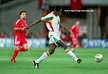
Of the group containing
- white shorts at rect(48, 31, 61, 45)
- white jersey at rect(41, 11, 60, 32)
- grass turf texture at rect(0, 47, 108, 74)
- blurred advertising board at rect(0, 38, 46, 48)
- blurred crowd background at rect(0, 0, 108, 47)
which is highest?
blurred crowd background at rect(0, 0, 108, 47)

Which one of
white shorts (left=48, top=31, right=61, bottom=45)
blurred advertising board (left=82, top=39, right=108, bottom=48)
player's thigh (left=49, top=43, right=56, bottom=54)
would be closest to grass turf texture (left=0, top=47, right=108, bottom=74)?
player's thigh (left=49, top=43, right=56, bottom=54)

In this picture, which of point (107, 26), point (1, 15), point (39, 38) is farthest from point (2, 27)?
point (107, 26)

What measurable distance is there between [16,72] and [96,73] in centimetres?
233

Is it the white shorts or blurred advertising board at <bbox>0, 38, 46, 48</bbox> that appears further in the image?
blurred advertising board at <bbox>0, 38, 46, 48</bbox>

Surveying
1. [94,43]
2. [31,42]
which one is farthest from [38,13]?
[94,43]

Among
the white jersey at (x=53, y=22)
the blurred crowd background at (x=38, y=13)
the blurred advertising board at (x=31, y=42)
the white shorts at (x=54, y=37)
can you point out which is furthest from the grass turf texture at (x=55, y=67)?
the blurred crowd background at (x=38, y=13)

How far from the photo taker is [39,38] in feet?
105

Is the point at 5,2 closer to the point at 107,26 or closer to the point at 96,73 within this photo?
the point at 107,26

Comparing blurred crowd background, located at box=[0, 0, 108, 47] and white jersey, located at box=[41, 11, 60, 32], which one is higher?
blurred crowd background, located at box=[0, 0, 108, 47]

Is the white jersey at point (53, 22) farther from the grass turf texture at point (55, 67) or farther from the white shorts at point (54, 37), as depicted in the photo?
the grass turf texture at point (55, 67)

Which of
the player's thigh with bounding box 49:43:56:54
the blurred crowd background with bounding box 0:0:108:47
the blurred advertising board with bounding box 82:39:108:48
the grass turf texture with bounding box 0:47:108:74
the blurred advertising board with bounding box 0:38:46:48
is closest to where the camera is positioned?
A: the grass turf texture with bounding box 0:47:108:74

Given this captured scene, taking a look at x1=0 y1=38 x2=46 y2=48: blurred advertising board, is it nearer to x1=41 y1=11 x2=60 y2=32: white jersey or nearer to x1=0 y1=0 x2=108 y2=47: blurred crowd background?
x1=0 y1=0 x2=108 y2=47: blurred crowd background

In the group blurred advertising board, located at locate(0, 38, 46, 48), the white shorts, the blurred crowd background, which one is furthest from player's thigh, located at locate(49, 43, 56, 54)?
the blurred crowd background

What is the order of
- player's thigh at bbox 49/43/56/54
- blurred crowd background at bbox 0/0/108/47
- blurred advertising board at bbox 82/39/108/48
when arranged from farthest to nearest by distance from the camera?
blurred crowd background at bbox 0/0/108/47, blurred advertising board at bbox 82/39/108/48, player's thigh at bbox 49/43/56/54
